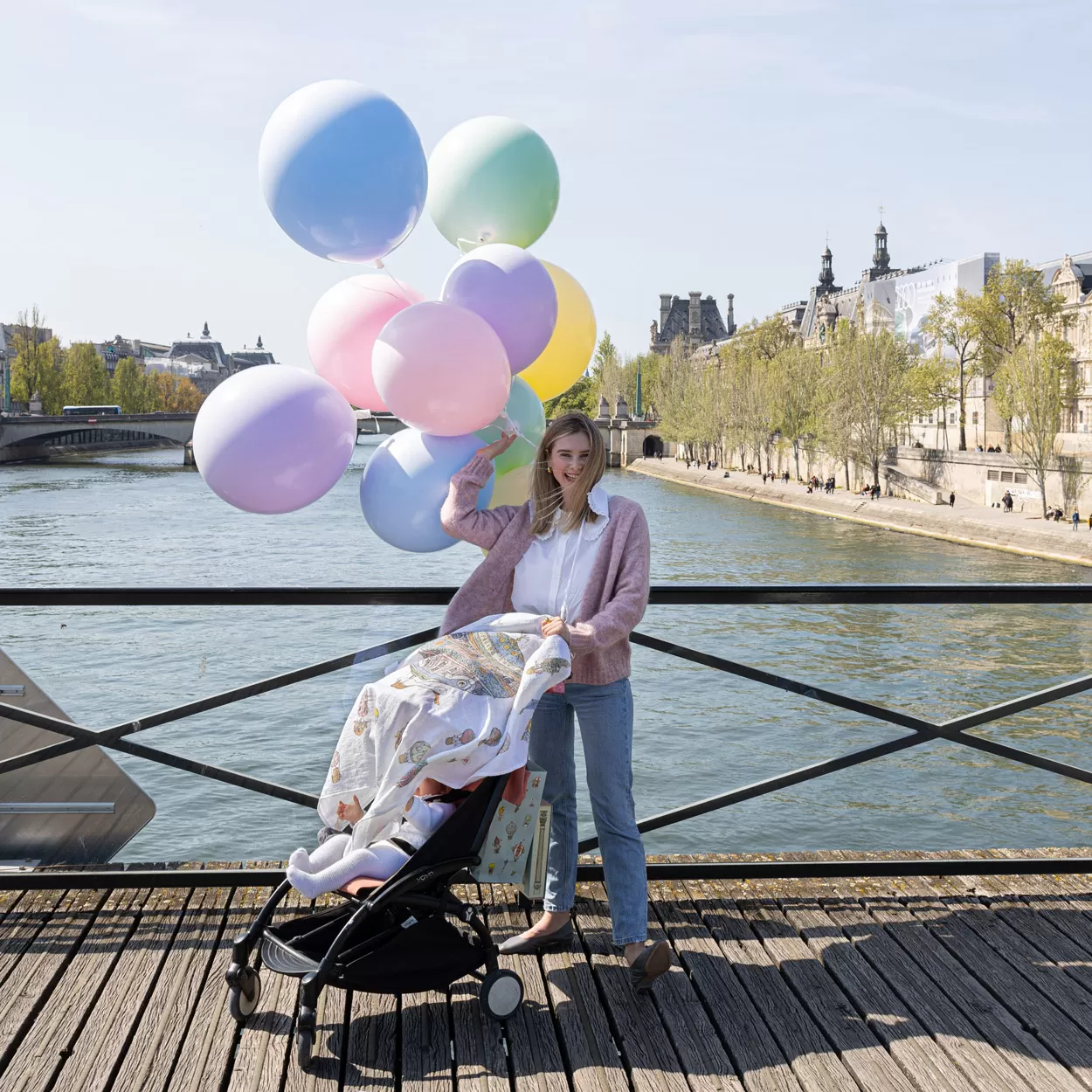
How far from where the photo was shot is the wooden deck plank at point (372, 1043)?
260cm

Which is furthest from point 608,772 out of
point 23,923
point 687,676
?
point 687,676

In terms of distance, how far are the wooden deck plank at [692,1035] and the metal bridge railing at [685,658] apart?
1.66 feet

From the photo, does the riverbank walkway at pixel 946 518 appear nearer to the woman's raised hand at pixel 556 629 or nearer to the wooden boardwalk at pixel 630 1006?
the wooden boardwalk at pixel 630 1006

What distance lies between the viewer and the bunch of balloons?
3219 mm

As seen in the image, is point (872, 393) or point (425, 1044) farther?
point (872, 393)

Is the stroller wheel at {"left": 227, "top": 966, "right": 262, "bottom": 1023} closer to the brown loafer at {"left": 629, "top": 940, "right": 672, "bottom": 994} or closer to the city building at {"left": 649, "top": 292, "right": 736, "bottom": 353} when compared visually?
the brown loafer at {"left": 629, "top": 940, "right": 672, "bottom": 994}

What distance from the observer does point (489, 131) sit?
12.5 feet

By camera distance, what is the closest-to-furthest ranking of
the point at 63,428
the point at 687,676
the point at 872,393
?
1. the point at 687,676
2. the point at 872,393
3. the point at 63,428

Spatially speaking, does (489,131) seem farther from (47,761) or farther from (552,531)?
(47,761)

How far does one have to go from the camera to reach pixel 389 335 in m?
3.35

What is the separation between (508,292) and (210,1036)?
209 cm

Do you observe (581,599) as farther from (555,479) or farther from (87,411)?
(87,411)

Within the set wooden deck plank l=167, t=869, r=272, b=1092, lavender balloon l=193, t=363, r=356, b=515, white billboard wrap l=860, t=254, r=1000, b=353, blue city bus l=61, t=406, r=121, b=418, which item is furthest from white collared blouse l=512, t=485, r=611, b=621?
blue city bus l=61, t=406, r=121, b=418

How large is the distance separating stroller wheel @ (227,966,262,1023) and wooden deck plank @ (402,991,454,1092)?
1.14ft
